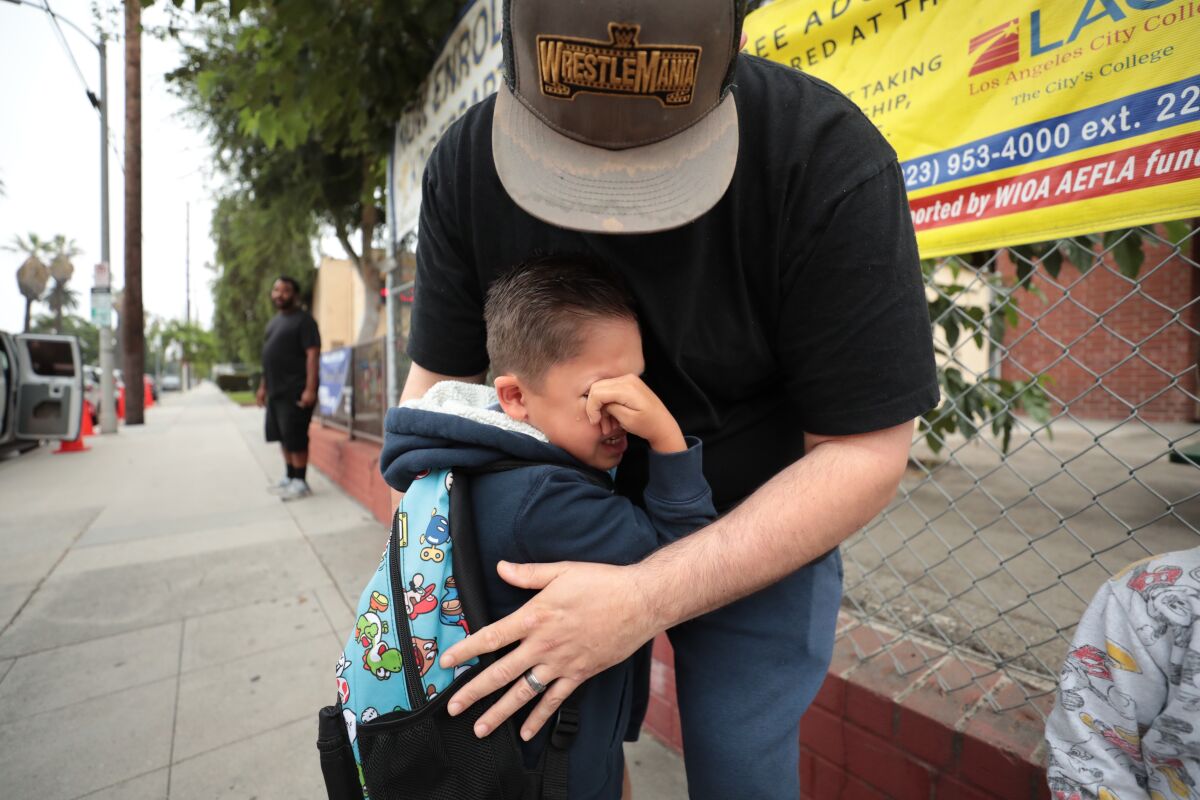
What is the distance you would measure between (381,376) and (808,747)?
431 cm

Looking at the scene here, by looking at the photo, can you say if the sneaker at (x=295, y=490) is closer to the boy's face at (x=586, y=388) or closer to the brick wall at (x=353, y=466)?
the brick wall at (x=353, y=466)

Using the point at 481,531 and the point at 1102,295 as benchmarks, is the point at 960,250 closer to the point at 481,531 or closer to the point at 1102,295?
the point at 481,531

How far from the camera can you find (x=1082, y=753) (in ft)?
3.64

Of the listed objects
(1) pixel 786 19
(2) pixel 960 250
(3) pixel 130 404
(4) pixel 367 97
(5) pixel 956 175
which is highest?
(4) pixel 367 97

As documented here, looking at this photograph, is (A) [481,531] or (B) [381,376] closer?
(A) [481,531]

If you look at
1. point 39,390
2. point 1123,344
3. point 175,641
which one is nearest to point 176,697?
point 175,641

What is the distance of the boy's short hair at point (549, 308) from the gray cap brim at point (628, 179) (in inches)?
6.5

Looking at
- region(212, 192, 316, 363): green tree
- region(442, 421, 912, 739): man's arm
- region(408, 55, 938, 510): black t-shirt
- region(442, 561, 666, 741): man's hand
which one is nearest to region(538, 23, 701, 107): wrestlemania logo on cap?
region(408, 55, 938, 510): black t-shirt

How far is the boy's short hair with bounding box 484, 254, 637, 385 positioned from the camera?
41.9 inches

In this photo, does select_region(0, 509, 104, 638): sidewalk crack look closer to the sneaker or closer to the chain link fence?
the sneaker

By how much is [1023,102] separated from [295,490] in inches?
239

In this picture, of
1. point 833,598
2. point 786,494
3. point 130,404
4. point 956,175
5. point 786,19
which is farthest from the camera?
point 130,404

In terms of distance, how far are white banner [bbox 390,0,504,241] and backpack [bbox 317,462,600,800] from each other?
6.69 ft

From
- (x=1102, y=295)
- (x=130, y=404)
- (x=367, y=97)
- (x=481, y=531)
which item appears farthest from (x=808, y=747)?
(x=130, y=404)
